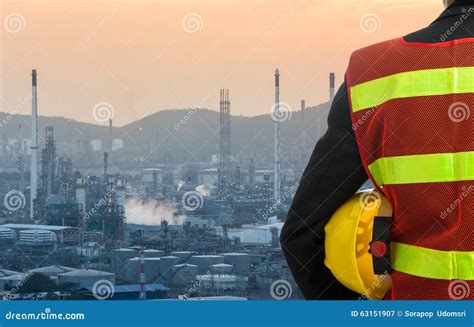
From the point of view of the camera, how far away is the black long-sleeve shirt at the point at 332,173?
1.37 metres

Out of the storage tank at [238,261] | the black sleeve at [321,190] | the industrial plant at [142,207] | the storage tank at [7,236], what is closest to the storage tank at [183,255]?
the industrial plant at [142,207]

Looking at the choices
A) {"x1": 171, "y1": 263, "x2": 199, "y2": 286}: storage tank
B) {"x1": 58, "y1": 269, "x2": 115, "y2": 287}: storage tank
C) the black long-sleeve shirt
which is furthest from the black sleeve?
{"x1": 171, "y1": 263, "x2": 199, "y2": 286}: storage tank

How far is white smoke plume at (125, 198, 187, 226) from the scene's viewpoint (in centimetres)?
2034

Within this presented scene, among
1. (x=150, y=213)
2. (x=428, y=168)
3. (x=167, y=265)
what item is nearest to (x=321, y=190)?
(x=428, y=168)

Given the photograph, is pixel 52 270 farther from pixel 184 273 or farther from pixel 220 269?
pixel 220 269

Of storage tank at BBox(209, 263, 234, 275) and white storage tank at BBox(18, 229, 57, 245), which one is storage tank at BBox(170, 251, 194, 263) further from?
white storage tank at BBox(18, 229, 57, 245)

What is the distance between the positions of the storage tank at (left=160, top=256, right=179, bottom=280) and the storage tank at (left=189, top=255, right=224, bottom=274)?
0.63m

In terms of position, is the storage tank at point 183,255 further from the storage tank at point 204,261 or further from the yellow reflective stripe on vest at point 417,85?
the yellow reflective stripe on vest at point 417,85

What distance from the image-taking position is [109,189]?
21.4 meters

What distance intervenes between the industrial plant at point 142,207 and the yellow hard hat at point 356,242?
18012mm

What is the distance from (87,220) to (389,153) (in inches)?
935

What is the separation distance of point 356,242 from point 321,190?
12 centimetres
